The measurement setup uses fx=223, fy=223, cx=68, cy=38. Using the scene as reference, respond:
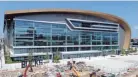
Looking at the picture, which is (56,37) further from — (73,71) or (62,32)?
(73,71)

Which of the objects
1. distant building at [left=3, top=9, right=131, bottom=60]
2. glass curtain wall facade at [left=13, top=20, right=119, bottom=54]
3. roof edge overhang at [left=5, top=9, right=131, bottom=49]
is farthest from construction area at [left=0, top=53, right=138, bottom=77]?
roof edge overhang at [left=5, top=9, right=131, bottom=49]

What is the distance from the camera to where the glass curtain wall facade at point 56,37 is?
54.2m

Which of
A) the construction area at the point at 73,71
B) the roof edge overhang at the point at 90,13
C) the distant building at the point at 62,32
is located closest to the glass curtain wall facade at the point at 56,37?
the distant building at the point at 62,32

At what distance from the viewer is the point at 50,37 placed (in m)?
59.2

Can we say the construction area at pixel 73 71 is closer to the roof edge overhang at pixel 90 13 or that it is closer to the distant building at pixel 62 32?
the distant building at pixel 62 32

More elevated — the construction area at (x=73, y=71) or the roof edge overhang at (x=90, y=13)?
the roof edge overhang at (x=90, y=13)

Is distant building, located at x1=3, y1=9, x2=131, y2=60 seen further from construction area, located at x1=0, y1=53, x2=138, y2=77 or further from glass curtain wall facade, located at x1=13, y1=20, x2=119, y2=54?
construction area, located at x1=0, y1=53, x2=138, y2=77

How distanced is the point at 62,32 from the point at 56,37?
92.5 inches

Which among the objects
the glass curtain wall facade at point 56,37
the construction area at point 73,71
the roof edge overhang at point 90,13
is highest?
the roof edge overhang at point 90,13

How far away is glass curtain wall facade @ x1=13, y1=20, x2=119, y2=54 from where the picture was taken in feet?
178

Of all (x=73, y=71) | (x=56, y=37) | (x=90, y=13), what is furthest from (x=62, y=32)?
(x=73, y=71)

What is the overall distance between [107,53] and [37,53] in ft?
86.9

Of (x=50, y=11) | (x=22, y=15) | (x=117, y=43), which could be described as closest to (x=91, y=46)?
(x=117, y=43)

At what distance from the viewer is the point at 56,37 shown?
60375 millimetres
